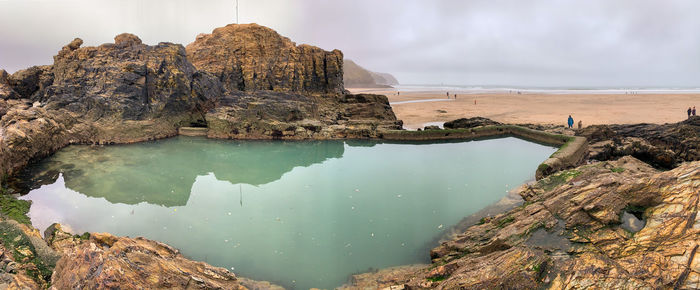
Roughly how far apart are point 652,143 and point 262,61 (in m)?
33.1

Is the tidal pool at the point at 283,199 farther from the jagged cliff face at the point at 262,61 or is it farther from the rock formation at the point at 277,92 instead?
the jagged cliff face at the point at 262,61

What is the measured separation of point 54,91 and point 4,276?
27150mm

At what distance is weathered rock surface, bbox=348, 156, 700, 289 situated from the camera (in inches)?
155

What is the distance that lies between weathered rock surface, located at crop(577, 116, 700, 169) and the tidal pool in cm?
309

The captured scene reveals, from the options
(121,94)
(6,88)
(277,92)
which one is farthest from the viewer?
(277,92)

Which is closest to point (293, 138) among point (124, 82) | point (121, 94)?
point (121, 94)

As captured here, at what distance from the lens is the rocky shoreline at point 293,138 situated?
441cm

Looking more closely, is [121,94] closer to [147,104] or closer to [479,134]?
[147,104]

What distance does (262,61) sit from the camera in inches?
1348

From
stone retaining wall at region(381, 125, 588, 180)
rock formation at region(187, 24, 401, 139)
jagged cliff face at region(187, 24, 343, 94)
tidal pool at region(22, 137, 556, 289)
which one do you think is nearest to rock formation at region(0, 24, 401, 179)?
rock formation at region(187, 24, 401, 139)

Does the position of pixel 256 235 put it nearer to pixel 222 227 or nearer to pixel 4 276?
pixel 222 227

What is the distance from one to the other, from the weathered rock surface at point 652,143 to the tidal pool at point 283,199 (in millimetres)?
3089

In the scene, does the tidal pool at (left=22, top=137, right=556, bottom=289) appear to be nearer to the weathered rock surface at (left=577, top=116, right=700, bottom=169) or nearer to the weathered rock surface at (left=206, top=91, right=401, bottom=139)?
the weathered rock surface at (left=577, top=116, right=700, bottom=169)

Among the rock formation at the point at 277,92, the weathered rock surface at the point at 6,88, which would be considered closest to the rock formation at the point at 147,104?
the weathered rock surface at the point at 6,88
